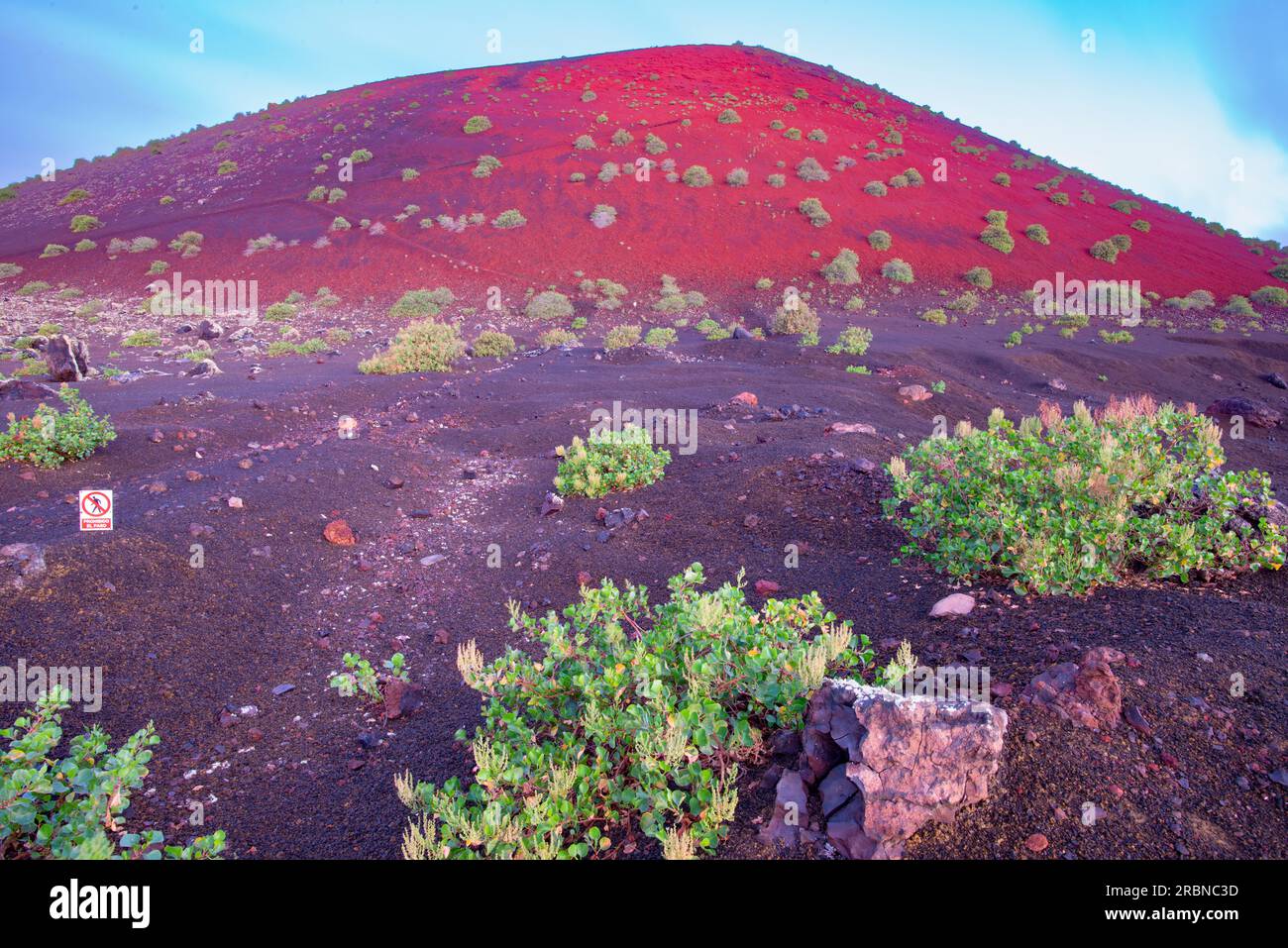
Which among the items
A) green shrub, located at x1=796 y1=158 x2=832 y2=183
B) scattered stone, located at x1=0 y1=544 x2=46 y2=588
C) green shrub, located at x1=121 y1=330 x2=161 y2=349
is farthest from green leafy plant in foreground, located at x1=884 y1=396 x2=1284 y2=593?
green shrub, located at x1=796 y1=158 x2=832 y2=183

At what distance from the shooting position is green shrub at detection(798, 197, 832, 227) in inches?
1096

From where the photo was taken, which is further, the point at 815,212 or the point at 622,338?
the point at 815,212

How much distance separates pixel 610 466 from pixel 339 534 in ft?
8.52

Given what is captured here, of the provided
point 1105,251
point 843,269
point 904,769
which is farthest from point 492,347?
point 1105,251

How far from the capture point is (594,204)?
28938mm

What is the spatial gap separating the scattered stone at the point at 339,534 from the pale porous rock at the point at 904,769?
478 centimetres

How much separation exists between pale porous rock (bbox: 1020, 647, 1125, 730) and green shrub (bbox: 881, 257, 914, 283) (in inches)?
956

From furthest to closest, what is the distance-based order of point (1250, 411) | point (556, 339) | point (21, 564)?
point (556, 339) < point (1250, 411) < point (21, 564)

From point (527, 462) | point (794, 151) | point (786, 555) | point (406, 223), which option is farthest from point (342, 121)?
point (786, 555)

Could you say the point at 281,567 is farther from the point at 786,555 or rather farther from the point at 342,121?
the point at 342,121

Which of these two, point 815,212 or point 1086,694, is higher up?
point 815,212

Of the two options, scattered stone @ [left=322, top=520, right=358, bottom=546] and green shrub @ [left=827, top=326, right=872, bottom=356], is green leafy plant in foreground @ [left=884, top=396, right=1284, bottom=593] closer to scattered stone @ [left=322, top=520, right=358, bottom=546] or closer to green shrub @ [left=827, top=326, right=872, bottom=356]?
scattered stone @ [left=322, top=520, right=358, bottom=546]

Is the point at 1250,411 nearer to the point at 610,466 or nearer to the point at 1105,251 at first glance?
the point at 610,466

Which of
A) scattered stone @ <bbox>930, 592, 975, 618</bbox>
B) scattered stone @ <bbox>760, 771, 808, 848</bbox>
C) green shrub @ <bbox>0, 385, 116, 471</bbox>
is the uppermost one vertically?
green shrub @ <bbox>0, 385, 116, 471</bbox>
